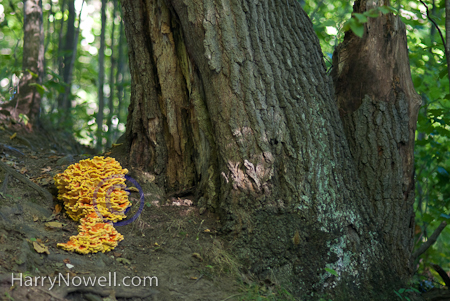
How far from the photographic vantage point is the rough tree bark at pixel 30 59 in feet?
18.1

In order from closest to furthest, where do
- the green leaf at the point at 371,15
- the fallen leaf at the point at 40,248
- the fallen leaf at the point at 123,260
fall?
the green leaf at the point at 371,15 < the fallen leaf at the point at 40,248 < the fallen leaf at the point at 123,260

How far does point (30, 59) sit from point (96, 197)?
3.63 m

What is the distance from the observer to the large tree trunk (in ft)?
10.7

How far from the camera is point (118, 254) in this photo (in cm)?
306

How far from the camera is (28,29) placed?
18.1 ft

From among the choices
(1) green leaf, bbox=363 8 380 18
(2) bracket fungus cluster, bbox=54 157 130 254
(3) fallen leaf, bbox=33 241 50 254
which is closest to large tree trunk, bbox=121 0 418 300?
(2) bracket fungus cluster, bbox=54 157 130 254

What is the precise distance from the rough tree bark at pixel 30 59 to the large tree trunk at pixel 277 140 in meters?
2.41

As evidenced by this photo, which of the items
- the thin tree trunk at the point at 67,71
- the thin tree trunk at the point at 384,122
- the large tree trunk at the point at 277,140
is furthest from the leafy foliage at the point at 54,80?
the thin tree trunk at the point at 384,122

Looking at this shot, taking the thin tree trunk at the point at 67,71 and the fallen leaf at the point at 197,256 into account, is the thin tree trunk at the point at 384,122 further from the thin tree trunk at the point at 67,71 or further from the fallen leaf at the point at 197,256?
the thin tree trunk at the point at 67,71

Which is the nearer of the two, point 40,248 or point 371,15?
point 371,15

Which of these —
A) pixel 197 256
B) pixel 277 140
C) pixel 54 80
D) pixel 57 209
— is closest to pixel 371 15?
pixel 277 140

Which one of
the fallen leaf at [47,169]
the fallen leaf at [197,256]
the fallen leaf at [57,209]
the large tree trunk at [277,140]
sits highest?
the large tree trunk at [277,140]

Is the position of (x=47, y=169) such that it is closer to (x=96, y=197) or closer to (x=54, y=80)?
(x=96, y=197)

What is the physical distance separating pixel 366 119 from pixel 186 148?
2.10m
